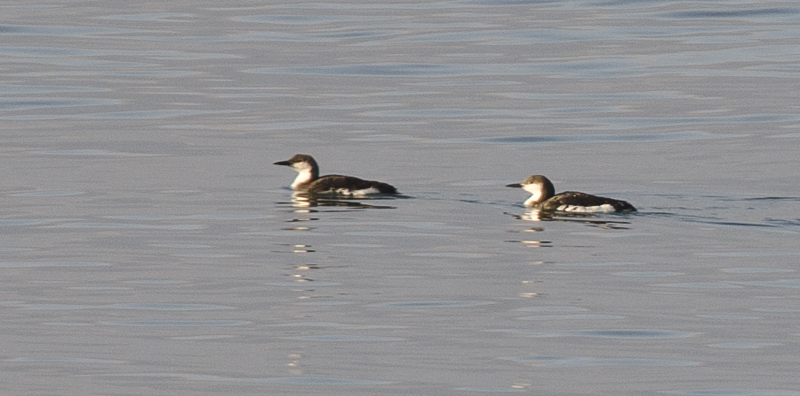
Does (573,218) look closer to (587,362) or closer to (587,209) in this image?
(587,209)

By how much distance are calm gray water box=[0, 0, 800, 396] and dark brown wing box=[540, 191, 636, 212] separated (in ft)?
0.92

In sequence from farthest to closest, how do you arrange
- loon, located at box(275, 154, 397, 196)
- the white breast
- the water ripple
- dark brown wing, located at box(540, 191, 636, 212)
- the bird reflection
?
loon, located at box(275, 154, 397, 196), dark brown wing, located at box(540, 191, 636, 212), the white breast, the bird reflection, the water ripple

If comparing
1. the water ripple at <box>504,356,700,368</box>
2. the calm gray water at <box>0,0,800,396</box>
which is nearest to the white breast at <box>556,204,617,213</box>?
the calm gray water at <box>0,0,800,396</box>

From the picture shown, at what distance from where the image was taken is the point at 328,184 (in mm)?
20469

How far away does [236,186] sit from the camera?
2091 centimetres

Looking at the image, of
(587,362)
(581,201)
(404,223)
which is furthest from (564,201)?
(587,362)

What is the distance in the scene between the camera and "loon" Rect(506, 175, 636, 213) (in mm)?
17984

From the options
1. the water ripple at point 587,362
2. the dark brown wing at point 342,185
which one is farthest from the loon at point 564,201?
the water ripple at point 587,362

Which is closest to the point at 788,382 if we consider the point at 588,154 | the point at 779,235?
the point at 779,235

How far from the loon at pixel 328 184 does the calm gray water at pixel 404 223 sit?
369 millimetres

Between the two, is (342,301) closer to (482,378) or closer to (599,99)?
(482,378)

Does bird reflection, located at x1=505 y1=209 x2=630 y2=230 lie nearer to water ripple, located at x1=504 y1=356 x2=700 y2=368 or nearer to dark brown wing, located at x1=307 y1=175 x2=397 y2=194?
dark brown wing, located at x1=307 y1=175 x2=397 y2=194

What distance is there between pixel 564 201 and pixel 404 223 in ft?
6.98

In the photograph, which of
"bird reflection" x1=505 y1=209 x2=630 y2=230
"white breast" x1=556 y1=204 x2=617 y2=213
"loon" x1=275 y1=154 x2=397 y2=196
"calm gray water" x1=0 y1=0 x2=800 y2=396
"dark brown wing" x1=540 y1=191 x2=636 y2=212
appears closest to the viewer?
"calm gray water" x1=0 y1=0 x2=800 y2=396
